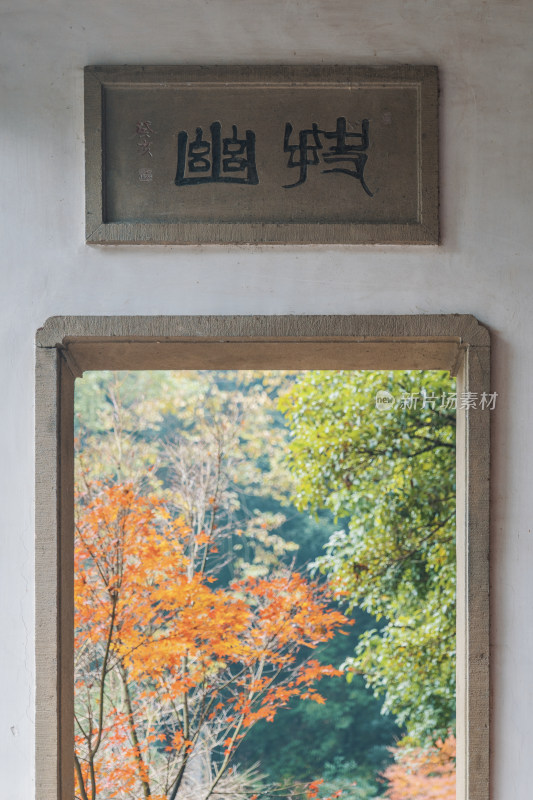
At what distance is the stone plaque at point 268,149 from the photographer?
190 cm

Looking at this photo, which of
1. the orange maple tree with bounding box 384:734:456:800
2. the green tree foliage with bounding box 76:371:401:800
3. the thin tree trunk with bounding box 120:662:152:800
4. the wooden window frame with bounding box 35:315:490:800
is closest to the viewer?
the wooden window frame with bounding box 35:315:490:800

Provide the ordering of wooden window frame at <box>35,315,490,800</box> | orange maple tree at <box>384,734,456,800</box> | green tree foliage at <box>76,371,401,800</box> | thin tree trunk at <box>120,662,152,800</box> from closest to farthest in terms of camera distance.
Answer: wooden window frame at <box>35,315,490,800</box>
thin tree trunk at <box>120,662,152,800</box>
orange maple tree at <box>384,734,456,800</box>
green tree foliage at <box>76,371,401,800</box>

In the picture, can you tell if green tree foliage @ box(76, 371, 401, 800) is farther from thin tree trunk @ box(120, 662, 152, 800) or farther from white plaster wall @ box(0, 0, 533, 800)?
white plaster wall @ box(0, 0, 533, 800)

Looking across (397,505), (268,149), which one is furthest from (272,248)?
(397,505)

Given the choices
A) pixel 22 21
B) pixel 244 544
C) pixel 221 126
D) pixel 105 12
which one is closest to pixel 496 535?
pixel 221 126

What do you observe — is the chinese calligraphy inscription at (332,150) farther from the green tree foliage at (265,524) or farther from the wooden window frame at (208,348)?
the green tree foliage at (265,524)

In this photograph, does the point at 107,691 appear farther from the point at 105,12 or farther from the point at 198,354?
the point at 105,12

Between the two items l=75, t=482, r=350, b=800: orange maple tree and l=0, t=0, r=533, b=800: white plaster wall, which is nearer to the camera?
l=0, t=0, r=533, b=800: white plaster wall

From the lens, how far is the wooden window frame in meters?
1.82

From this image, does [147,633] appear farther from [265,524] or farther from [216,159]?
[216,159]

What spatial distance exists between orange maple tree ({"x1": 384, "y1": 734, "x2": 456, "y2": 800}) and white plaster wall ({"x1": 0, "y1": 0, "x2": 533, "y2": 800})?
346cm

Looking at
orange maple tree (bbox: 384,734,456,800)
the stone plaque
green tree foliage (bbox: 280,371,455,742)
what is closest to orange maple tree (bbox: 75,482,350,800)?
green tree foliage (bbox: 280,371,455,742)

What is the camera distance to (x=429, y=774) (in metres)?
4.91

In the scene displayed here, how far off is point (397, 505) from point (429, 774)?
7.53 ft
